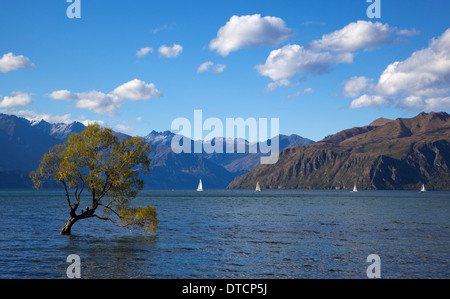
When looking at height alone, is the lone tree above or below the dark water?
above

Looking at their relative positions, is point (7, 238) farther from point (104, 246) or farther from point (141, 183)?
point (141, 183)

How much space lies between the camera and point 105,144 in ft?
206

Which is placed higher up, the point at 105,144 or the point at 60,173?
the point at 105,144

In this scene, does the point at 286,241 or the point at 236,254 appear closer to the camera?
the point at 236,254

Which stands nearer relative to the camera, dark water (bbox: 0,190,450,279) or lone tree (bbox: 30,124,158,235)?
dark water (bbox: 0,190,450,279)

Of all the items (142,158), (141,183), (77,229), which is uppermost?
(142,158)

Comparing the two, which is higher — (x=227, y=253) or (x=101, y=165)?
(x=101, y=165)

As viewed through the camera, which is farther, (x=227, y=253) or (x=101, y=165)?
(x=101, y=165)

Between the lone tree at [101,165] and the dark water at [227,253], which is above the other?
the lone tree at [101,165]

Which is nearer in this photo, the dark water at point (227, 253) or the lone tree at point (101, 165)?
the dark water at point (227, 253)
